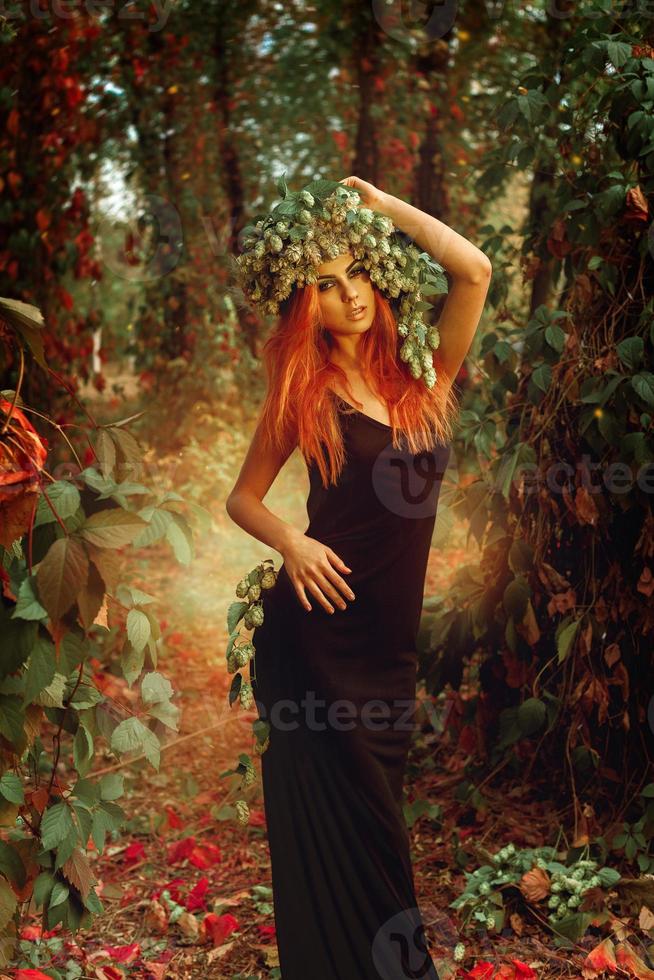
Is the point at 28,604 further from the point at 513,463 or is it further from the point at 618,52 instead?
the point at 618,52

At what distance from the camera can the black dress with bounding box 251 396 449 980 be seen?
227 cm

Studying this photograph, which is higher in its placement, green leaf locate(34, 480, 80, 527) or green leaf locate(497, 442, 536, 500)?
green leaf locate(497, 442, 536, 500)

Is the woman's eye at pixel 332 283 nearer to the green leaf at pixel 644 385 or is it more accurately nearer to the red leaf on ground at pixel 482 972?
the green leaf at pixel 644 385

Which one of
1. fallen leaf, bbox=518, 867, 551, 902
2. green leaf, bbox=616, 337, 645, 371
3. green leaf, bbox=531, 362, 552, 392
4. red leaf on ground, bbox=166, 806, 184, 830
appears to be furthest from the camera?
red leaf on ground, bbox=166, 806, 184, 830

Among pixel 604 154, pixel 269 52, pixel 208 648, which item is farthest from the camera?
pixel 269 52

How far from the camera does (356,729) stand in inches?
89.2

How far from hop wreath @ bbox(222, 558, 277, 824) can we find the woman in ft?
0.15

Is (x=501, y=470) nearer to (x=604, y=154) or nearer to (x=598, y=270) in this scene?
(x=598, y=270)

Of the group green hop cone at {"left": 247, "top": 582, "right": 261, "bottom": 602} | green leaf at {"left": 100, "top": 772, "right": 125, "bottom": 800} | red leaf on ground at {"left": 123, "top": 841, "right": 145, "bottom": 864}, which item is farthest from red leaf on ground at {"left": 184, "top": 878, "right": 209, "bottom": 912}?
green hop cone at {"left": 247, "top": 582, "right": 261, "bottom": 602}

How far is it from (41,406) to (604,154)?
3689 mm

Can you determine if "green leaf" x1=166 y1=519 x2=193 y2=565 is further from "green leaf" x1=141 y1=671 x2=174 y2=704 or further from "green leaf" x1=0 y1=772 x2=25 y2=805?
"green leaf" x1=0 y1=772 x2=25 y2=805

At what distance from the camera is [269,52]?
7543 mm

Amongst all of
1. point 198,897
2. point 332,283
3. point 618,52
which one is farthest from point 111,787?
point 618,52

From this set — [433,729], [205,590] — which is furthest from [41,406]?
[433,729]
